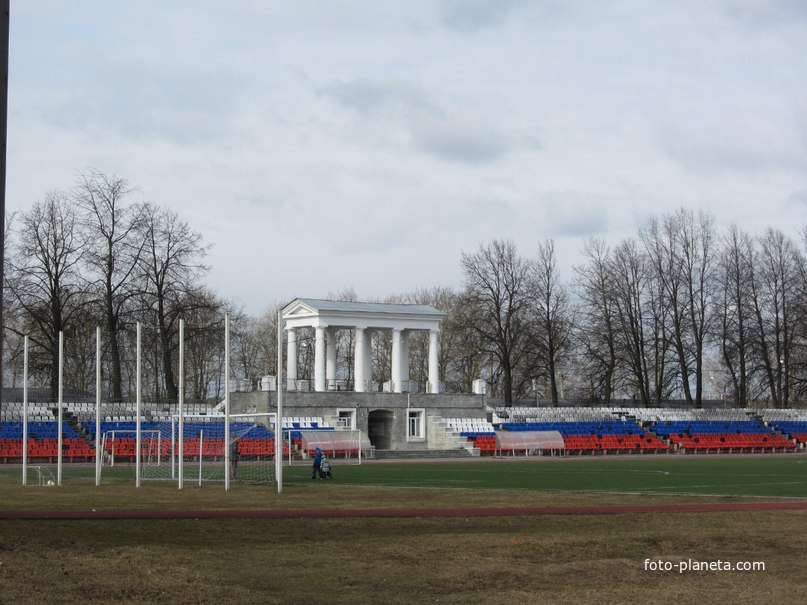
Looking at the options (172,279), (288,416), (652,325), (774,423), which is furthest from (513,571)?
(652,325)

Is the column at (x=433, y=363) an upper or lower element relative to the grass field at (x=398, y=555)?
upper

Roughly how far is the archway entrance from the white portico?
1692 millimetres

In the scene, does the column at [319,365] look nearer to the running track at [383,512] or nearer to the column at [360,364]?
the column at [360,364]

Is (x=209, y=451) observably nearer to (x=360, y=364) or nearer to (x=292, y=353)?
(x=292, y=353)

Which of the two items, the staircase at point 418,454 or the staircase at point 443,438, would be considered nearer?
the staircase at point 418,454

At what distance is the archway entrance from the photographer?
69.4 meters

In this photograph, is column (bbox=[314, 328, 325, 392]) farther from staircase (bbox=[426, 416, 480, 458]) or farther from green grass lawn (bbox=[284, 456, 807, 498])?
green grass lawn (bbox=[284, 456, 807, 498])

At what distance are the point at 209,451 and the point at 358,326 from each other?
2105 cm

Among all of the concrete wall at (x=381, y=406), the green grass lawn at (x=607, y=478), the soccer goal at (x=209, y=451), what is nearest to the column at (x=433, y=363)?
the concrete wall at (x=381, y=406)

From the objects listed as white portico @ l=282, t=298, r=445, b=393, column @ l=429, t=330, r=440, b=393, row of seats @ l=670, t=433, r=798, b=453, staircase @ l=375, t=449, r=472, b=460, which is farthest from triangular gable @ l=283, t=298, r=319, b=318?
row of seats @ l=670, t=433, r=798, b=453

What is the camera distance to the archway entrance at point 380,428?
228 ft

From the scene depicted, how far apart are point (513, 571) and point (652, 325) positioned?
7295cm

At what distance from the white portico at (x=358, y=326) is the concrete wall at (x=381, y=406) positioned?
1.03 meters

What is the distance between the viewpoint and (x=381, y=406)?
68.4 metres
